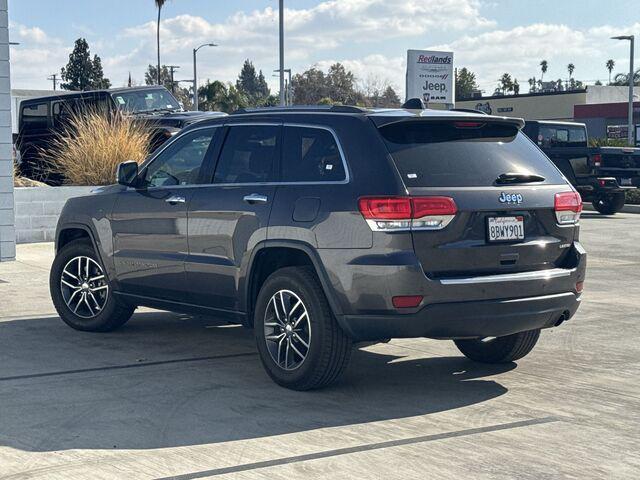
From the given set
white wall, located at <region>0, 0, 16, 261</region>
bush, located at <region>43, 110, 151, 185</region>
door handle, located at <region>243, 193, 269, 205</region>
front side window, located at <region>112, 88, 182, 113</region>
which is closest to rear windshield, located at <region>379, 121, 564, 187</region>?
door handle, located at <region>243, 193, 269, 205</region>

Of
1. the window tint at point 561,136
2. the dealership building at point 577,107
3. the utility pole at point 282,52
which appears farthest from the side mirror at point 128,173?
the dealership building at point 577,107

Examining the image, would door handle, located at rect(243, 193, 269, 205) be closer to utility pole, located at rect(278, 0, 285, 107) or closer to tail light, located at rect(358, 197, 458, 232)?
tail light, located at rect(358, 197, 458, 232)

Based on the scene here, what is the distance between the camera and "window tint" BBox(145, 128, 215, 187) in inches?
310

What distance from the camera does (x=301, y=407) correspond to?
6.37 metres

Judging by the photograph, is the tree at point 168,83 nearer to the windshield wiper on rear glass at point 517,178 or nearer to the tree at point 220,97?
the tree at point 220,97

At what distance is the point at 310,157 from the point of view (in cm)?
698

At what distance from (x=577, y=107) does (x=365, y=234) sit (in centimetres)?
6945

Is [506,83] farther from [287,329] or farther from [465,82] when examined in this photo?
[287,329]

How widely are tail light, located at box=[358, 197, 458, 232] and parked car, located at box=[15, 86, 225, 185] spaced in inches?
483

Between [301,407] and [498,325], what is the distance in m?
1.33

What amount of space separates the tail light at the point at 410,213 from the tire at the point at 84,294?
3206 mm

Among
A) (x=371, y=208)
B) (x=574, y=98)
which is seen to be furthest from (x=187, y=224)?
(x=574, y=98)

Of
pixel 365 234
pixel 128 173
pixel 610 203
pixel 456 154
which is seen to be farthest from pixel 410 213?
pixel 610 203

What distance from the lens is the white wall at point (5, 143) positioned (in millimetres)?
14164
